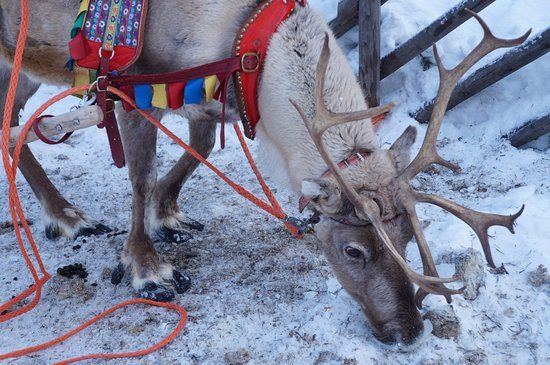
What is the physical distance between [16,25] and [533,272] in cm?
387

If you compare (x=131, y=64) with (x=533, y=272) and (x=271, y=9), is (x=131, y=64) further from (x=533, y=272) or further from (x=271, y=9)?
(x=533, y=272)

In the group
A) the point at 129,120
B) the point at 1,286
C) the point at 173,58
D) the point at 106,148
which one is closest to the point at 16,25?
the point at 129,120

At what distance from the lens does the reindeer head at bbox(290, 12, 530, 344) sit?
2.90m

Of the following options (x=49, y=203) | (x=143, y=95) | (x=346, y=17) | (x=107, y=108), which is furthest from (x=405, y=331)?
(x=346, y=17)

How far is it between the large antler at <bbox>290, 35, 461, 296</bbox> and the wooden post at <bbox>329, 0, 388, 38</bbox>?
11.5 ft

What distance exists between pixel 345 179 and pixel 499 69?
10.6 ft

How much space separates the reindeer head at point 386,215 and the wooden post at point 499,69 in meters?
2.43

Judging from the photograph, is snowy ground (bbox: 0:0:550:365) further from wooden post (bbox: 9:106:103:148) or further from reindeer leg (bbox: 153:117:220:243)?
wooden post (bbox: 9:106:103:148)

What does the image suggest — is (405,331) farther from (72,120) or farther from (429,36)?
(429,36)

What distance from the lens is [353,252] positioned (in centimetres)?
316

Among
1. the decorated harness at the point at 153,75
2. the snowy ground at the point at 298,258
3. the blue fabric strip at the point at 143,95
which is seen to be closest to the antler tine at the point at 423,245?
the snowy ground at the point at 298,258

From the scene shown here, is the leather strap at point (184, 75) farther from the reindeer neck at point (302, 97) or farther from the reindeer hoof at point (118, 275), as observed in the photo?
the reindeer hoof at point (118, 275)

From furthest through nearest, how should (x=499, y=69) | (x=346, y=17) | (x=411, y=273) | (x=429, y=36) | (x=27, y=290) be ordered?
(x=346, y=17) < (x=429, y=36) < (x=499, y=69) < (x=27, y=290) < (x=411, y=273)

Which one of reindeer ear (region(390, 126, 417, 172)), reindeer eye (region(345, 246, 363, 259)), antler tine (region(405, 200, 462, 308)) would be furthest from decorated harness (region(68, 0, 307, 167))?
antler tine (region(405, 200, 462, 308))
